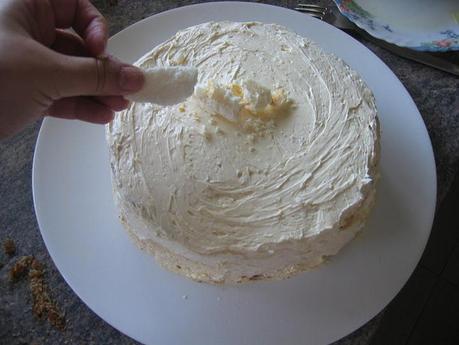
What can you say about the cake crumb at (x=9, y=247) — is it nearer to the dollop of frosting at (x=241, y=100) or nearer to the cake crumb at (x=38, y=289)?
the cake crumb at (x=38, y=289)

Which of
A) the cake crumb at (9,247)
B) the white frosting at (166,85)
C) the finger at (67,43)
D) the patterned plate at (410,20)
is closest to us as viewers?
the white frosting at (166,85)

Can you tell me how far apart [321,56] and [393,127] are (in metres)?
0.24

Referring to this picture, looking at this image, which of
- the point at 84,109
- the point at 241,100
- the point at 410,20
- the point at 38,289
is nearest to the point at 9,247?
the point at 38,289

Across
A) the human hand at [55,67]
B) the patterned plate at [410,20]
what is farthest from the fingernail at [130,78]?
the patterned plate at [410,20]

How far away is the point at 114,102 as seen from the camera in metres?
0.84

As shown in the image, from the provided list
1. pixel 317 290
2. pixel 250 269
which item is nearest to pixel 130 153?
pixel 250 269

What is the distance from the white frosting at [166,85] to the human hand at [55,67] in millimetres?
41

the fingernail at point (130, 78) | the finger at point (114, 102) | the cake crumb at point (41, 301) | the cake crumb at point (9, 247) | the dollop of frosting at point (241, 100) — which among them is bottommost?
the cake crumb at point (41, 301)

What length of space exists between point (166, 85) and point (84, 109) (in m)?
0.20

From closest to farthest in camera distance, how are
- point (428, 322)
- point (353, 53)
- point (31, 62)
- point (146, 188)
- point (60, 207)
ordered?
point (31, 62) → point (146, 188) → point (60, 207) → point (353, 53) → point (428, 322)

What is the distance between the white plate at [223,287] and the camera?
33.4 inches

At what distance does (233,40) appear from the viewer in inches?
40.8

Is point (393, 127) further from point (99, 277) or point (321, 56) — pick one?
point (99, 277)

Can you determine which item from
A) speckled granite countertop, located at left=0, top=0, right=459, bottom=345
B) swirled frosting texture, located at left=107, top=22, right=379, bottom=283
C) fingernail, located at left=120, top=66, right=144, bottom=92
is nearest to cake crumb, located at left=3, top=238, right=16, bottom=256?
speckled granite countertop, located at left=0, top=0, right=459, bottom=345
